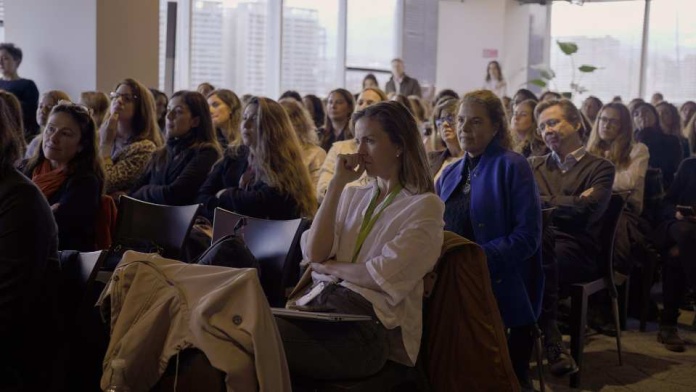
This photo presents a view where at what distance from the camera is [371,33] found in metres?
13.5

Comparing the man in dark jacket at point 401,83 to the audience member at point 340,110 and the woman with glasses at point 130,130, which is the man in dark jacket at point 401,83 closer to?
the audience member at point 340,110

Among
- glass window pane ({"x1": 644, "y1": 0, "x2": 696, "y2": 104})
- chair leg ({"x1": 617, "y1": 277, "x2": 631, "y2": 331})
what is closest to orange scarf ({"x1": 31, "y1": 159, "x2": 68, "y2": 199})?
chair leg ({"x1": 617, "y1": 277, "x2": 631, "y2": 331})

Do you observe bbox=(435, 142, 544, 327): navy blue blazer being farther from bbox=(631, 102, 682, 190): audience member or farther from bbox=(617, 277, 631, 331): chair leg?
bbox=(631, 102, 682, 190): audience member

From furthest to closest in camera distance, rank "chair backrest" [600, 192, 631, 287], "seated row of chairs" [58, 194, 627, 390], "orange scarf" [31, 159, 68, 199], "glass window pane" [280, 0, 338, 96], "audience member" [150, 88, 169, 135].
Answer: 1. "glass window pane" [280, 0, 338, 96]
2. "audience member" [150, 88, 169, 135]
3. "chair backrest" [600, 192, 631, 287]
4. "orange scarf" [31, 159, 68, 199]
5. "seated row of chairs" [58, 194, 627, 390]

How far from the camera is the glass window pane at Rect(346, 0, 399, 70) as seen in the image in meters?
13.2

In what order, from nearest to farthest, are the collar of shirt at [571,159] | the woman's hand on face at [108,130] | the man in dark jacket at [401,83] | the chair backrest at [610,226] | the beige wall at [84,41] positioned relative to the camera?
the chair backrest at [610,226] → the collar of shirt at [571,159] → the woman's hand on face at [108,130] → the beige wall at [84,41] → the man in dark jacket at [401,83]

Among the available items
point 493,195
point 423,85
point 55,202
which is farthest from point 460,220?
point 423,85

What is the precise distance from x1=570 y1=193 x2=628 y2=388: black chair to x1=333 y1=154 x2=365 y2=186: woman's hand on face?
1.88 meters

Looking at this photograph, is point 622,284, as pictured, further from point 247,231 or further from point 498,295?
point 247,231

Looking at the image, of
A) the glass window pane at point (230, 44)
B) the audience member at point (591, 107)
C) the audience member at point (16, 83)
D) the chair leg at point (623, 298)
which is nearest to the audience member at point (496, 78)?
the glass window pane at point (230, 44)

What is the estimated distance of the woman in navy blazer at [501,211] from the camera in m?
3.30

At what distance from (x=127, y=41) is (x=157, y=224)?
4.73m

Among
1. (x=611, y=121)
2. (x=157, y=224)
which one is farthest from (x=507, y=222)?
(x=611, y=121)

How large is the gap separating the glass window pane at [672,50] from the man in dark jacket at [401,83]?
4.30m
